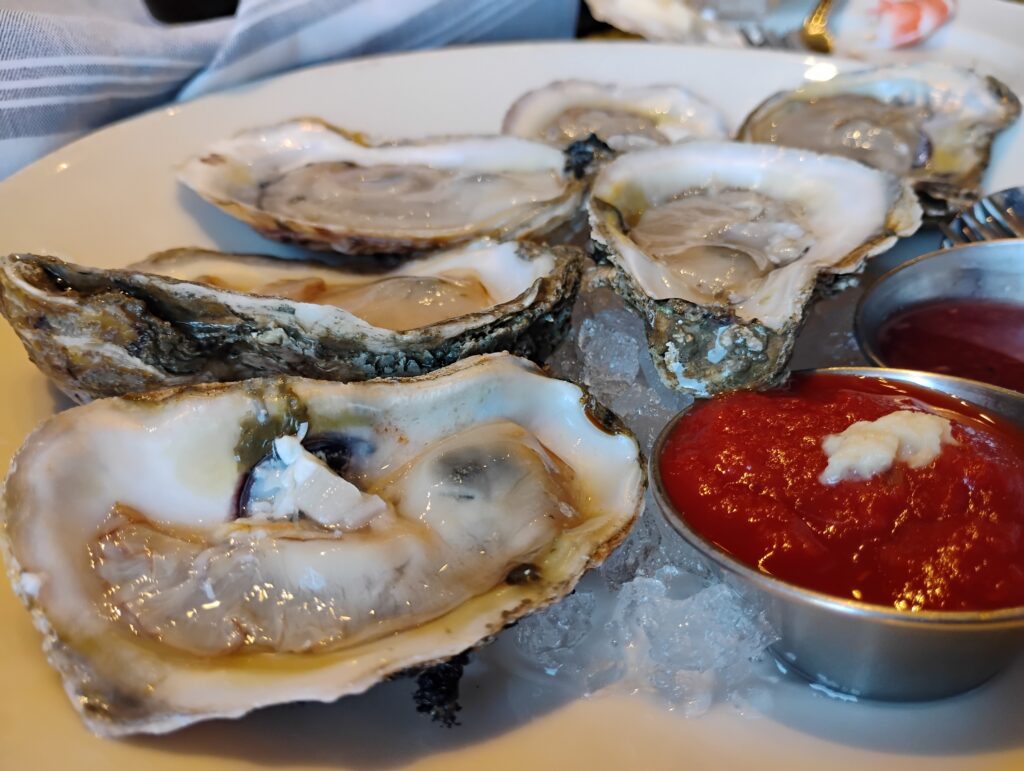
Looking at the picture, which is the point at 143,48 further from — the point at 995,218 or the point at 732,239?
the point at 995,218

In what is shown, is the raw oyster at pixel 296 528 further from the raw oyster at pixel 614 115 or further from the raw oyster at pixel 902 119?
the raw oyster at pixel 902 119

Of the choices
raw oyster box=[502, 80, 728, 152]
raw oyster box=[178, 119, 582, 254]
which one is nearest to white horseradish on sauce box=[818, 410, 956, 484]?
raw oyster box=[178, 119, 582, 254]

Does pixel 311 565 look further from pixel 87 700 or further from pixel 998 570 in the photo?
pixel 998 570

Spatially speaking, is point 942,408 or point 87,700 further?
point 942,408

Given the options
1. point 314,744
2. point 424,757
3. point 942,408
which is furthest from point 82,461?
point 942,408

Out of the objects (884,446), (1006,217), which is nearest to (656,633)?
(884,446)

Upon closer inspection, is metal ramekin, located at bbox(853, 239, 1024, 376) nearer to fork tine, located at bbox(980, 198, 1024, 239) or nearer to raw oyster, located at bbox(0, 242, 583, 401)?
fork tine, located at bbox(980, 198, 1024, 239)
